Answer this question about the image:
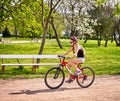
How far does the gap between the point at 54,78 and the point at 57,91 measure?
0.72 meters

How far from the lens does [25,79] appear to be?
47.0 ft

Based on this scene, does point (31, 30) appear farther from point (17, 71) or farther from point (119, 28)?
point (119, 28)

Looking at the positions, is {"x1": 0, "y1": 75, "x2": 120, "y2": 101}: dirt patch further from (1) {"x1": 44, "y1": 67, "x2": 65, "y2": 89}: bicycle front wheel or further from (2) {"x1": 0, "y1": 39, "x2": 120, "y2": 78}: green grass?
(2) {"x1": 0, "y1": 39, "x2": 120, "y2": 78}: green grass

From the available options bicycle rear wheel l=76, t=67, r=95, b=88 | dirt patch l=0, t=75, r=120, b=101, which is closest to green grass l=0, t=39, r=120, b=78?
dirt patch l=0, t=75, r=120, b=101

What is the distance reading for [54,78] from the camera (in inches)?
469

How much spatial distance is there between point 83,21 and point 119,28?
1564 cm

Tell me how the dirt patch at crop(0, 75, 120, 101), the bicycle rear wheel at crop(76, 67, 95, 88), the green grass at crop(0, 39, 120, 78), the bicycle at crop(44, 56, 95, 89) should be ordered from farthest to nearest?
the green grass at crop(0, 39, 120, 78), the bicycle rear wheel at crop(76, 67, 95, 88), the bicycle at crop(44, 56, 95, 89), the dirt patch at crop(0, 75, 120, 101)

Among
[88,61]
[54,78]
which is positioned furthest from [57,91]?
[88,61]

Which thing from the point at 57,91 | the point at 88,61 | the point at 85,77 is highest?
the point at 85,77

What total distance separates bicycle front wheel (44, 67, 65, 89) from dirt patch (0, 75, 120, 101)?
18 cm

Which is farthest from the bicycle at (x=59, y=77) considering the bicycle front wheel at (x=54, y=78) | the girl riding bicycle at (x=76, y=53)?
the girl riding bicycle at (x=76, y=53)

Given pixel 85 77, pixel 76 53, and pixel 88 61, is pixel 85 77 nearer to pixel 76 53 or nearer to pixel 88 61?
pixel 76 53

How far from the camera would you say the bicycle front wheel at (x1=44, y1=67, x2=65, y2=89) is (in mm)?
11828

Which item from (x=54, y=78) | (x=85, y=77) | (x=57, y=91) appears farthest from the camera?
(x=85, y=77)
